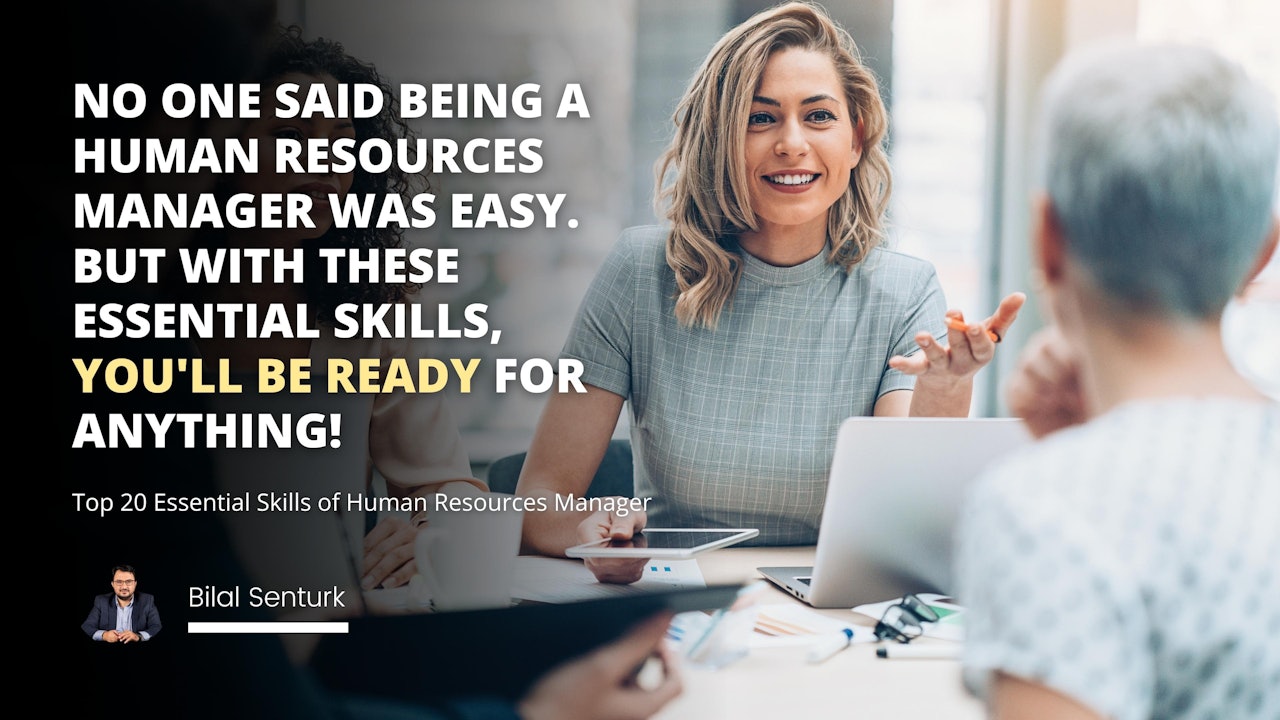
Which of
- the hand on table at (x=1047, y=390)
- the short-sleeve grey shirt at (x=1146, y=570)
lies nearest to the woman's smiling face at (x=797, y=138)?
the hand on table at (x=1047, y=390)

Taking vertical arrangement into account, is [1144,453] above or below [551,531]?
above

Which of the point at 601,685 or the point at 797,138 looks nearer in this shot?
the point at 601,685

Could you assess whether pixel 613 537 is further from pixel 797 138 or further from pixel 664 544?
pixel 797 138

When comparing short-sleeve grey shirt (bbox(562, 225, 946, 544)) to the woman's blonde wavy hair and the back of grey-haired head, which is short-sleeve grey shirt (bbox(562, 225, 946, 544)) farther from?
the back of grey-haired head

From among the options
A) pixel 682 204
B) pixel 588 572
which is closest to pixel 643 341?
pixel 682 204

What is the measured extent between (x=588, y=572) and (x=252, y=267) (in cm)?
93

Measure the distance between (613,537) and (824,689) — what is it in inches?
16.3

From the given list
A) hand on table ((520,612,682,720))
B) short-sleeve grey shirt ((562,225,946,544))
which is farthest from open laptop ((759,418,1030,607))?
short-sleeve grey shirt ((562,225,946,544))

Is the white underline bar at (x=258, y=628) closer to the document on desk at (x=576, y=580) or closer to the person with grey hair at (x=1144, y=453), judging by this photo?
the person with grey hair at (x=1144, y=453)

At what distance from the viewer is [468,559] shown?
4.06 feet

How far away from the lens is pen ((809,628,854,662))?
1.18 m

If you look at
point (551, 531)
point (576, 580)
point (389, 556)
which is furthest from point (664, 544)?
point (389, 556)

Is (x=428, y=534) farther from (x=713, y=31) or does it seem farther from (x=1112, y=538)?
(x=713, y=31)

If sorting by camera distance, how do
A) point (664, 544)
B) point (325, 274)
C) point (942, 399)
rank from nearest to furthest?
point (664, 544) < point (942, 399) < point (325, 274)
